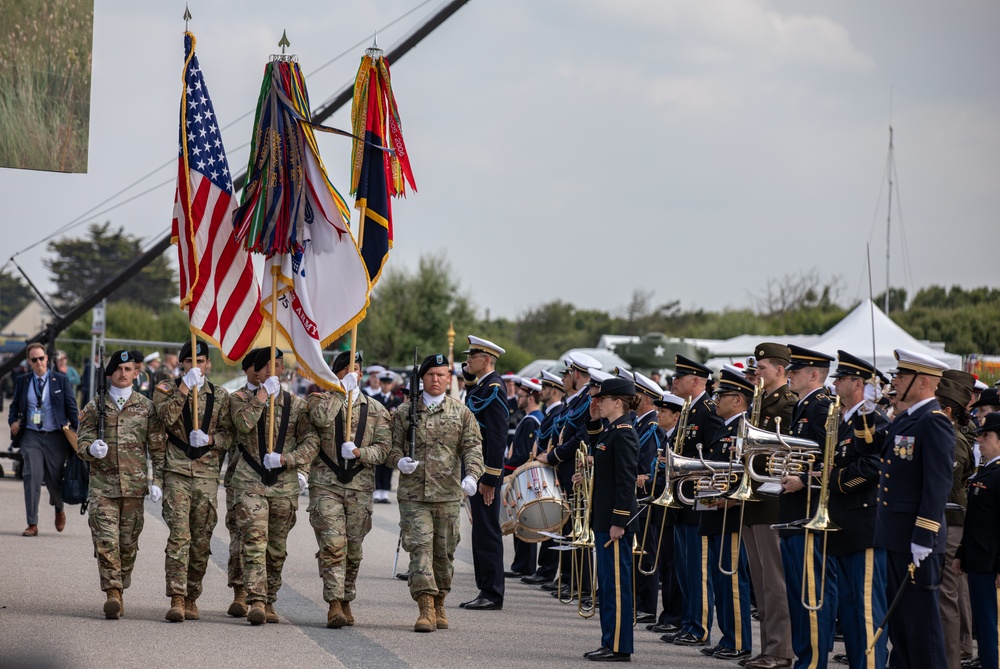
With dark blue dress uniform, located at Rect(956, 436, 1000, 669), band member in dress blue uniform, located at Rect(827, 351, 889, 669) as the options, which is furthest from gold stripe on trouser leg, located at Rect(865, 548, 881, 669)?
dark blue dress uniform, located at Rect(956, 436, 1000, 669)

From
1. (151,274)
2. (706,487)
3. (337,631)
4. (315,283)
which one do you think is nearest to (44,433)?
(315,283)

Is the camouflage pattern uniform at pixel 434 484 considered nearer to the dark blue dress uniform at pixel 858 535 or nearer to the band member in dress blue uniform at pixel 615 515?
the band member in dress blue uniform at pixel 615 515

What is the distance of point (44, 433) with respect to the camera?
47.5 feet

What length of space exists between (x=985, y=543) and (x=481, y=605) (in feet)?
15.6

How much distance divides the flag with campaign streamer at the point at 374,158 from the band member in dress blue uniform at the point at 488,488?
63.0 inches

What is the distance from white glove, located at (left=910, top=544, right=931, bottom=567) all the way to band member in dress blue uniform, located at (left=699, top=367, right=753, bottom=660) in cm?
203

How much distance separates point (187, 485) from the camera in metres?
9.70

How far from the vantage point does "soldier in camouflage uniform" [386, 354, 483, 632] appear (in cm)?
977

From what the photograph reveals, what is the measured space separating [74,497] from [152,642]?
4.61 metres

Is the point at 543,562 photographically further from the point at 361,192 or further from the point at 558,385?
the point at 361,192

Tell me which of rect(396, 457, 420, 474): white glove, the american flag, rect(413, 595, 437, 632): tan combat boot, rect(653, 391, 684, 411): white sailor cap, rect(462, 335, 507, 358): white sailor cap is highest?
the american flag

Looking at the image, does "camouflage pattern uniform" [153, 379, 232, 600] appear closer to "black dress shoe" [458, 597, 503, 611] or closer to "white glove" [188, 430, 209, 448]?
"white glove" [188, 430, 209, 448]

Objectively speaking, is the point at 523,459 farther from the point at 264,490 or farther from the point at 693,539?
the point at 264,490

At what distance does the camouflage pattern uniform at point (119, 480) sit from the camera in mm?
9492
